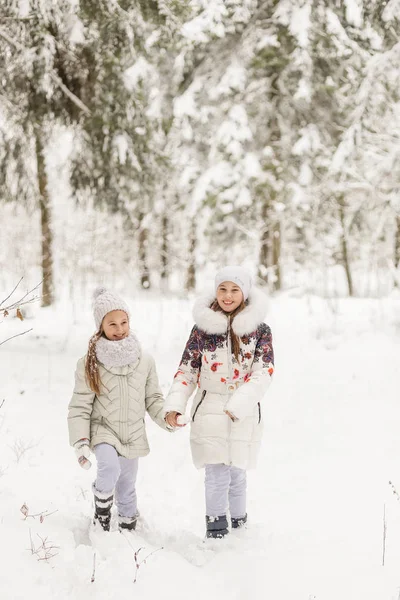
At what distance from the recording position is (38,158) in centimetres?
1032

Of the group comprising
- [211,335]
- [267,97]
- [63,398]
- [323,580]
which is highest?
[267,97]

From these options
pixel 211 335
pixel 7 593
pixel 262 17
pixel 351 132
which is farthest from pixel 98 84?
pixel 262 17

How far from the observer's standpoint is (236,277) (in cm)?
368

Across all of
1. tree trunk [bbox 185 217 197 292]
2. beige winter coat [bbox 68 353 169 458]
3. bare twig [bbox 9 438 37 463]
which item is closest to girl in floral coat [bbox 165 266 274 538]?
beige winter coat [bbox 68 353 169 458]

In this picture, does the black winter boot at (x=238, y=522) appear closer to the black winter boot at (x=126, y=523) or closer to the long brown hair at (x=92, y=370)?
the black winter boot at (x=126, y=523)

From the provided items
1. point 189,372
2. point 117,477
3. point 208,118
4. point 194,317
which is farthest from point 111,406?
point 208,118

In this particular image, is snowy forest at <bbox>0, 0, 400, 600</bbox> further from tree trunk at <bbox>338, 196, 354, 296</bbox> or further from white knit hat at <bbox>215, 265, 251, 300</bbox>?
tree trunk at <bbox>338, 196, 354, 296</bbox>

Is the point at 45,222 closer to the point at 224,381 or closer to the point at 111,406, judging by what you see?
the point at 111,406

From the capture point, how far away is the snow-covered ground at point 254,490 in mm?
3168

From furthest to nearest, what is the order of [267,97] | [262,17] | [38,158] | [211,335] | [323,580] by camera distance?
[267,97] → [262,17] → [38,158] → [211,335] → [323,580]

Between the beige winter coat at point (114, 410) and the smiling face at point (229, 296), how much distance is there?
751 millimetres

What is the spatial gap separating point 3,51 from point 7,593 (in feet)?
21.4

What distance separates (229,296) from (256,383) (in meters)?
0.64

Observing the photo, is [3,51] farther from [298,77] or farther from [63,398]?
[298,77]
